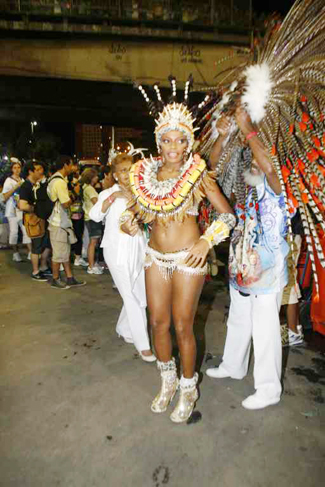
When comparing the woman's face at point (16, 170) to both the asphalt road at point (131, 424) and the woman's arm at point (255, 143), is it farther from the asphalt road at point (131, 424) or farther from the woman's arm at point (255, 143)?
the woman's arm at point (255, 143)

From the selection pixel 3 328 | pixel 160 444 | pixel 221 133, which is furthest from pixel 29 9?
pixel 160 444

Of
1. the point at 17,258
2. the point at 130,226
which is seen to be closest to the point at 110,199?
the point at 130,226

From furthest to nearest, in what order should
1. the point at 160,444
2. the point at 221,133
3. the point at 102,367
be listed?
1. the point at 102,367
2. the point at 221,133
3. the point at 160,444

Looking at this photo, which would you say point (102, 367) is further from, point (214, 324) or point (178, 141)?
point (178, 141)

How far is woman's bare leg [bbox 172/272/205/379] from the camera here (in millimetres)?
2373

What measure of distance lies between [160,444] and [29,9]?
8723 millimetres

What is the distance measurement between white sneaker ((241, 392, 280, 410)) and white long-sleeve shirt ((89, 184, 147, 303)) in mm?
1257

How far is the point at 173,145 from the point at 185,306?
106cm

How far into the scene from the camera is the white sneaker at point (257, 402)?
259 centimetres

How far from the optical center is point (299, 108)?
2.06m

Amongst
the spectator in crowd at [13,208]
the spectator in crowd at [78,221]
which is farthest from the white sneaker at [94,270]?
the spectator in crowd at [13,208]

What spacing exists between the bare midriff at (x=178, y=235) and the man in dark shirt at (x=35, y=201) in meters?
3.80

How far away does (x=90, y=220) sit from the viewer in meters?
6.40

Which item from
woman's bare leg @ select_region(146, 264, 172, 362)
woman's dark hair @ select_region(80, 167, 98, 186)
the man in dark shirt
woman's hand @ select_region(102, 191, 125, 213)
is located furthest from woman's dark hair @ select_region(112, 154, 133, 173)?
woman's dark hair @ select_region(80, 167, 98, 186)
